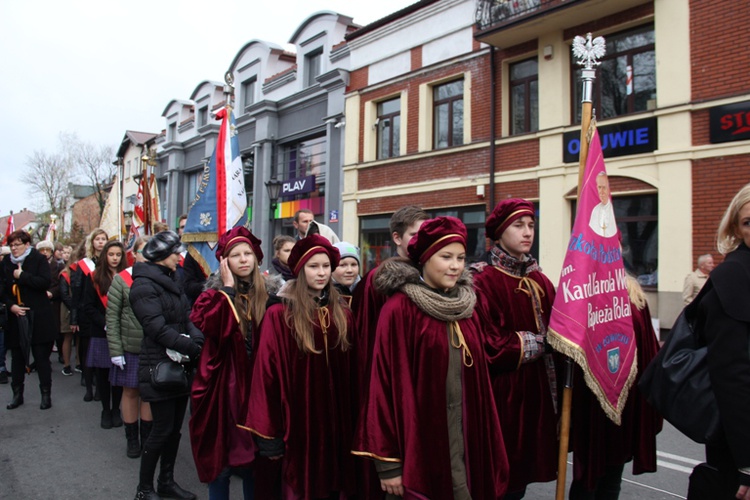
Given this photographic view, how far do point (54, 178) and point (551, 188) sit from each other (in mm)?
47217

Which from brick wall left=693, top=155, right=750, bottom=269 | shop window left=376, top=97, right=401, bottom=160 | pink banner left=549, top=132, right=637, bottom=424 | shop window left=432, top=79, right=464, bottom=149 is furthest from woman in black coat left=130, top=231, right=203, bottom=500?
shop window left=376, top=97, right=401, bottom=160

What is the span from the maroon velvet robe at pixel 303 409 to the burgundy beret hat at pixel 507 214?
45.7 inches

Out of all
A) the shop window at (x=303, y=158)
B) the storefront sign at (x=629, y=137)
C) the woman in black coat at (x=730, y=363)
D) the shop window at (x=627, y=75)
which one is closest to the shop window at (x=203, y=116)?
the shop window at (x=303, y=158)

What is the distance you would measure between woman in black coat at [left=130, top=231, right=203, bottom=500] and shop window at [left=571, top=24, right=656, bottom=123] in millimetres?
9522

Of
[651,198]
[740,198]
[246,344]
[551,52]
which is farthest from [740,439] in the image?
[551,52]

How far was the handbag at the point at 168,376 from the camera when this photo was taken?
378 cm

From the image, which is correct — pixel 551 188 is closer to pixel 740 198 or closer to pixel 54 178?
pixel 740 198

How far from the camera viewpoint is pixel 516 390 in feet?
10.3

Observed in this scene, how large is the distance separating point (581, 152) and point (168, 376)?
10.2 feet

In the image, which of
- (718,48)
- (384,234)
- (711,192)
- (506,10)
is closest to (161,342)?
(711,192)

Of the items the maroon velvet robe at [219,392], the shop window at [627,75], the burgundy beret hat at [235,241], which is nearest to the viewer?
the maroon velvet robe at [219,392]

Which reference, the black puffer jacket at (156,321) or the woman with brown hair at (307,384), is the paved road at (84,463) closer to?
the black puffer jacket at (156,321)

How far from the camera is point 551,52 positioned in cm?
1199

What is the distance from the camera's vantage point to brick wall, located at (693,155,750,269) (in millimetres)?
9430
